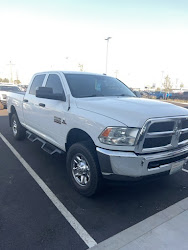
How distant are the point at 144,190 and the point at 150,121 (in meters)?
1.52

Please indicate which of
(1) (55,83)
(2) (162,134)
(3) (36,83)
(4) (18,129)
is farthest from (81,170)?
(4) (18,129)

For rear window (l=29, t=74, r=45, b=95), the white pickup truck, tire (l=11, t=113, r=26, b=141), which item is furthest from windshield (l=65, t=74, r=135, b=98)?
tire (l=11, t=113, r=26, b=141)

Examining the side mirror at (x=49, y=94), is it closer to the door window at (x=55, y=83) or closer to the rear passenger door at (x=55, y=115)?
the rear passenger door at (x=55, y=115)

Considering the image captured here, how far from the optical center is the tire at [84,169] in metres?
2.91

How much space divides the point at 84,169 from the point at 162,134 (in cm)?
127

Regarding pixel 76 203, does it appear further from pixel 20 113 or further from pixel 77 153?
pixel 20 113

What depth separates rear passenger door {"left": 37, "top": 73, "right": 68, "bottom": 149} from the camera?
358cm

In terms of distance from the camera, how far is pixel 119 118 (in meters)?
2.65

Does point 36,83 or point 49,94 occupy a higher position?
point 36,83

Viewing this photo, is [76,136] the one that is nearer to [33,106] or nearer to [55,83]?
[55,83]

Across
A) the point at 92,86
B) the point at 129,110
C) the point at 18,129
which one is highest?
the point at 92,86

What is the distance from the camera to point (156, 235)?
7.91ft

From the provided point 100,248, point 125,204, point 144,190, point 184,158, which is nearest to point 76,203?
point 125,204

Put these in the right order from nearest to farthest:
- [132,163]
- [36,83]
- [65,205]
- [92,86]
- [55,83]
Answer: [132,163] < [65,205] < [92,86] < [55,83] < [36,83]
